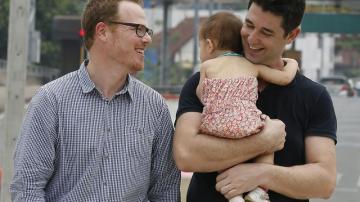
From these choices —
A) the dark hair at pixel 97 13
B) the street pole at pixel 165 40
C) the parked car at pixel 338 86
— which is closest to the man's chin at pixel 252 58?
the dark hair at pixel 97 13

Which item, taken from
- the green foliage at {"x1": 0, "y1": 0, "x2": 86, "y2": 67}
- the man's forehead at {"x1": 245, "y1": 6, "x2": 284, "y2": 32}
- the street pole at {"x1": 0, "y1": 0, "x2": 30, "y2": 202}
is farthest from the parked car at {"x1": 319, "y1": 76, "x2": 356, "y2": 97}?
the man's forehead at {"x1": 245, "y1": 6, "x2": 284, "y2": 32}

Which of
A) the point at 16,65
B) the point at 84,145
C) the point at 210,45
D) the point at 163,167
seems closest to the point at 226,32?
the point at 210,45

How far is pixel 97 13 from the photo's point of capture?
3.90 meters

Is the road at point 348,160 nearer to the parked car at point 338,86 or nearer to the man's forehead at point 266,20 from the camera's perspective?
the man's forehead at point 266,20

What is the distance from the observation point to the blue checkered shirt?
3.84 metres

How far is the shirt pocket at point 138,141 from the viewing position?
3.90 meters

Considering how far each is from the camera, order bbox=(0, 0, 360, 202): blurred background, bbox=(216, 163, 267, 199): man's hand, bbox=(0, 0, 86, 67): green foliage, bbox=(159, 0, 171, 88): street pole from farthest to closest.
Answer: bbox=(0, 0, 86, 67): green foliage → bbox=(159, 0, 171, 88): street pole → bbox=(0, 0, 360, 202): blurred background → bbox=(216, 163, 267, 199): man's hand

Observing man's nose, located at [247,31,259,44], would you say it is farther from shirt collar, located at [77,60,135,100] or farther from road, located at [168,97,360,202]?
road, located at [168,97,360,202]

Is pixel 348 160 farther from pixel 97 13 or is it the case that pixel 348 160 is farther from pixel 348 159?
pixel 97 13

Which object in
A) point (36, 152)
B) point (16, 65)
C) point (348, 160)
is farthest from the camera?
point (348, 160)

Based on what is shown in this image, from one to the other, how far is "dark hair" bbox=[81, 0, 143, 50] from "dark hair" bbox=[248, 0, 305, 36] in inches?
22.0

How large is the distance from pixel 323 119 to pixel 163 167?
696 mm

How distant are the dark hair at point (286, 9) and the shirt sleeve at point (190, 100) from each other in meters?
0.40

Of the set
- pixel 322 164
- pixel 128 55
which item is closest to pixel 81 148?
pixel 128 55
